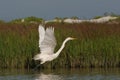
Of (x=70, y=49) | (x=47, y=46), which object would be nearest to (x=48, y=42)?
(x=47, y=46)

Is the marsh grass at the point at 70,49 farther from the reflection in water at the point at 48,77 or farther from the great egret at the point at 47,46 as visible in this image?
the reflection in water at the point at 48,77

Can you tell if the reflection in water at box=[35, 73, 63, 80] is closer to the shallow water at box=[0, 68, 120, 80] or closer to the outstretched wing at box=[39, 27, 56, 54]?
the shallow water at box=[0, 68, 120, 80]

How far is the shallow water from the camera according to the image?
60.7ft

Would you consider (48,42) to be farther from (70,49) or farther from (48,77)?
(70,49)

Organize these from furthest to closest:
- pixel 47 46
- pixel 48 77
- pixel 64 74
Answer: pixel 47 46 < pixel 64 74 < pixel 48 77

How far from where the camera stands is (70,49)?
22.1 m

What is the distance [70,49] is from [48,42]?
2807mm

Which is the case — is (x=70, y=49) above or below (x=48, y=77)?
above

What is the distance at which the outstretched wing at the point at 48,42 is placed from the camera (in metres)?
18.8

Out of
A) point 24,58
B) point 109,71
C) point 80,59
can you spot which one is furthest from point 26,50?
point 109,71

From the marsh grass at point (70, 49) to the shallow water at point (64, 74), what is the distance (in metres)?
0.99

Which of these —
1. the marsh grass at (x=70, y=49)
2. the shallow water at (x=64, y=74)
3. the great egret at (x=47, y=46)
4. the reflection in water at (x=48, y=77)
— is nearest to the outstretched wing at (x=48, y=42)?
the great egret at (x=47, y=46)

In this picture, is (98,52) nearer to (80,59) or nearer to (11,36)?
(80,59)

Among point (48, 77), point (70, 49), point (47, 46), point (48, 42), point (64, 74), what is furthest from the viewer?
point (70, 49)
